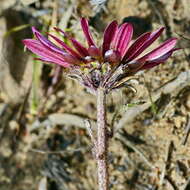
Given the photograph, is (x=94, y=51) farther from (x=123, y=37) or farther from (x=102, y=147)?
(x=102, y=147)

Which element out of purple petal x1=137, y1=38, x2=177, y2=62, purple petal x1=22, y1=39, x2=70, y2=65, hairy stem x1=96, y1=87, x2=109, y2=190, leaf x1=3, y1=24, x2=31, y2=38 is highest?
leaf x1=3, y1=24, x2=31, y2=38

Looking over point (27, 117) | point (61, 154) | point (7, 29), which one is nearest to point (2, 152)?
point (27, 117)

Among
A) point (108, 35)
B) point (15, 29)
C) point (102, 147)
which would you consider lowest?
point (102, 147)

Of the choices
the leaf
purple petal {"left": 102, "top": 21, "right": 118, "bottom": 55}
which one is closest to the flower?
purple petal {"left": 102, "top": 21, "right": 118, "bottom": 55}

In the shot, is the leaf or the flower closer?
the flower

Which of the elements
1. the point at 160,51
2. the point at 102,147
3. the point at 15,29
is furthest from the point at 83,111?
the point at 160,51

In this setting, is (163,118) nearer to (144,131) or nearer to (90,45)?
(144,131)

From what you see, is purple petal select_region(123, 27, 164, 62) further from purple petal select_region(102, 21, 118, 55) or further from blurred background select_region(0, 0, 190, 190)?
blurred background select_region(0, 0, 190, 190)
